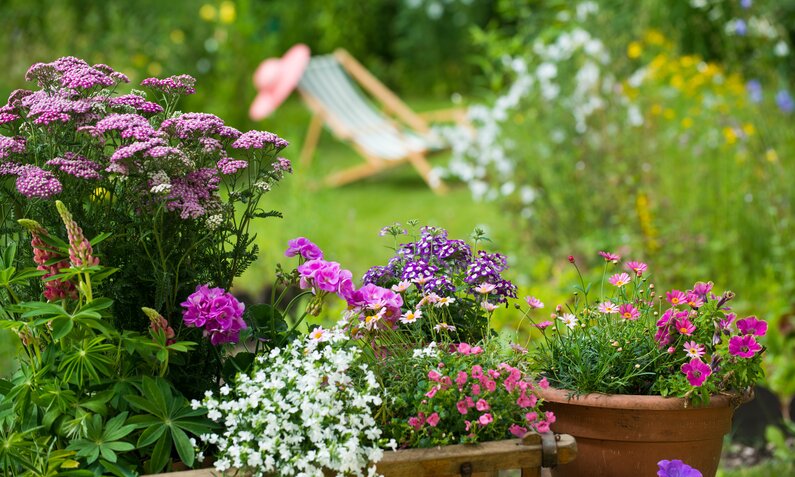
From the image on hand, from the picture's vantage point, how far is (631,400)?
1.90m

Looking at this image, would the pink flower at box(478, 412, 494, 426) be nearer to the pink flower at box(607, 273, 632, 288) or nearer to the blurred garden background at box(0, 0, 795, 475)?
the pink flower at box(607, 273, 632, 288)

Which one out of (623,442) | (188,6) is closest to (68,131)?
(623,442)

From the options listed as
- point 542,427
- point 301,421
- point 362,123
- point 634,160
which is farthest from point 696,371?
point 362,123

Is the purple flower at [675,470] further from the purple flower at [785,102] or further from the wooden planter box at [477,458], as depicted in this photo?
the purple flower at [785,102]

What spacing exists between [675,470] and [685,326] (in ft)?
0.95

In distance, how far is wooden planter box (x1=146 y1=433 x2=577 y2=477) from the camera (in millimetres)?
1709

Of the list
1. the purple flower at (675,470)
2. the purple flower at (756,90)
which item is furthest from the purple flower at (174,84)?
the purple flower at (756,90)

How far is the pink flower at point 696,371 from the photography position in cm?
187

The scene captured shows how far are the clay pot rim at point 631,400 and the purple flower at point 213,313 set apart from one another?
606mm

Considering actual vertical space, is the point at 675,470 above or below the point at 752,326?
below

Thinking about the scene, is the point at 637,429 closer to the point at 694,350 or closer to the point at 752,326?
the point at 694,350

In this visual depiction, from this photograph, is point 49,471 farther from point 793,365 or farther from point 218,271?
point 793,365

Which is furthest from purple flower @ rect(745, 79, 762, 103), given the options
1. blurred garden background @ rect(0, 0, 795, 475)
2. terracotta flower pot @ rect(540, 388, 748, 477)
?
terracotta flower pot @ rect(540, 388, 748, 477)

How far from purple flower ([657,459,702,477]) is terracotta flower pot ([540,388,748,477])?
71 mm
